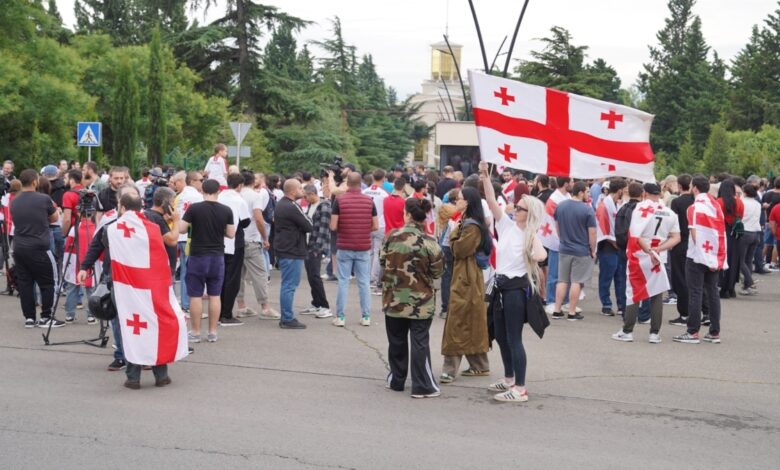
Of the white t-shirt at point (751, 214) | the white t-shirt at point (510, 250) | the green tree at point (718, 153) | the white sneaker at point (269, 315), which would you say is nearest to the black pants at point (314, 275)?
the white sneaker at point (269, 315)

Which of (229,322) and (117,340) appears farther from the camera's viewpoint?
(229,322)

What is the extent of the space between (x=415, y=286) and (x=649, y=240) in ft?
14.5

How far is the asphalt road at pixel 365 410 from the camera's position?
6824mm

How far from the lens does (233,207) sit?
12.4 m

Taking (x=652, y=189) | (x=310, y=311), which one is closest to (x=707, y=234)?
(x=652, y=189)

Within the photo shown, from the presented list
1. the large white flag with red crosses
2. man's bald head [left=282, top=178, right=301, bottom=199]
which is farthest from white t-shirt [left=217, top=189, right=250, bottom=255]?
the large white flag with red crosses

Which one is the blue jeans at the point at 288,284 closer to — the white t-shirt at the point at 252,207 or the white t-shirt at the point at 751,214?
the white t-shirt at the point at 252,207

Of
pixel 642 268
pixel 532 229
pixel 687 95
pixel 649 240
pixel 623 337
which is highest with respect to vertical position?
pixel 687 95

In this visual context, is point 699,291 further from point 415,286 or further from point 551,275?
point 415,286

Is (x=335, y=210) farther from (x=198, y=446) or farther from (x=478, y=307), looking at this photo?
(x=198, y=446)

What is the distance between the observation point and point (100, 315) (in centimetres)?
A: 916

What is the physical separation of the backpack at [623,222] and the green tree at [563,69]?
5331 centimetres

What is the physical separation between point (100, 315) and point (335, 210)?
4366mm

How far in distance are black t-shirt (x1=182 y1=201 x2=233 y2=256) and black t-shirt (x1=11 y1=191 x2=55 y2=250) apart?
2.11 m
